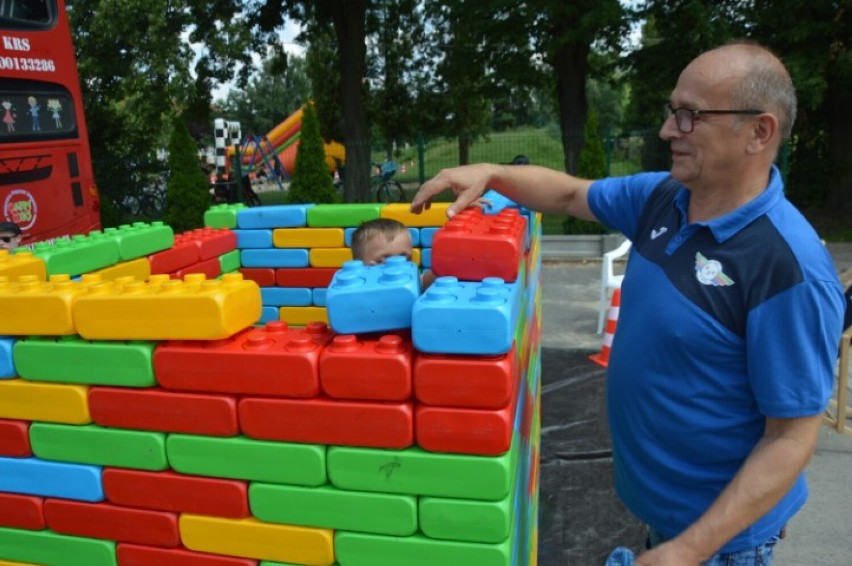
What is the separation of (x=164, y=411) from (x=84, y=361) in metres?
0.25

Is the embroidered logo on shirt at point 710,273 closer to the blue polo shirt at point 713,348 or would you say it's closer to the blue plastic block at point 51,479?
the blue polo shirt at point 713,348

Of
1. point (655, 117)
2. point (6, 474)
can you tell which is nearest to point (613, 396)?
point (6, 474)

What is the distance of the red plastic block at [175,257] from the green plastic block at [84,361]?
201 cm

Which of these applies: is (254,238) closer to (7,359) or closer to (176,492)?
(7,359)

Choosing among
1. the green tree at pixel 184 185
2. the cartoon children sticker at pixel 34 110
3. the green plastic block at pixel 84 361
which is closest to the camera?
the green plastic block at pixel 84 361

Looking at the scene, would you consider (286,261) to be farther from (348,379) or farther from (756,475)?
(756,475)

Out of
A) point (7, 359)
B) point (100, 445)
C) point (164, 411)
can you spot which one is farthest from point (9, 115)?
point (164, 411)

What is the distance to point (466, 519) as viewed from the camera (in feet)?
4.86

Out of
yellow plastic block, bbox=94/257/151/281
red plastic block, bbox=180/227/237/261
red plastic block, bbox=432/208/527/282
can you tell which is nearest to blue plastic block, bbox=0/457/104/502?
red plastic block, bbox=432/208/527/282

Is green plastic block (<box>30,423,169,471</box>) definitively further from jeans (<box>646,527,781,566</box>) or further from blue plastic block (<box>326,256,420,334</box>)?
jeans (<box>646,527,781,566</box>)

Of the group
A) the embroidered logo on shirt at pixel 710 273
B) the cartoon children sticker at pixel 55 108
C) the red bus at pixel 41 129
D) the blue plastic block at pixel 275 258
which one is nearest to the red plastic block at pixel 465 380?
the embroidered logo on shirt at pixel 710 273

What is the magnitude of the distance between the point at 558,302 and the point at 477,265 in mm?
6699

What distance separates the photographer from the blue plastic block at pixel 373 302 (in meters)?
1.50

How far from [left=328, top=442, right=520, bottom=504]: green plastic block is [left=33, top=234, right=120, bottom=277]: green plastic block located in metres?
1.81
